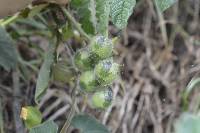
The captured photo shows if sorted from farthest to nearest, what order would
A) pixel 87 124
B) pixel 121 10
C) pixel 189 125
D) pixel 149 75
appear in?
1. pixel 149 75
2. pixel 87 124
3. pixel 121 10
4. pixel 189 125

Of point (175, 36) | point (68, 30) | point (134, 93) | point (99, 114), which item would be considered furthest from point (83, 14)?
point (175, 36)

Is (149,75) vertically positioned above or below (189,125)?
below

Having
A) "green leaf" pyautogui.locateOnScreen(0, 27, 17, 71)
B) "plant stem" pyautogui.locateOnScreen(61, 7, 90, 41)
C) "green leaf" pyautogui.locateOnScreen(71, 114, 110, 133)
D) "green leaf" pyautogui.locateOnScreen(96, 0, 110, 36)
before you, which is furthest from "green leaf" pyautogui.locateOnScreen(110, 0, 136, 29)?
"green leaf" pyautogui.locateOnScreen(0, 27, 17, 71)

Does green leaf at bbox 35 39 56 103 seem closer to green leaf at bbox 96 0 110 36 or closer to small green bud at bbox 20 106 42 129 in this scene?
small green bud at bbox 20 106 42 129

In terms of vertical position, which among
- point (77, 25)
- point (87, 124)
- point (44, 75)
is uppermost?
point (77, 25)

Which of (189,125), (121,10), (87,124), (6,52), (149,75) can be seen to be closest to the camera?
(189,125)

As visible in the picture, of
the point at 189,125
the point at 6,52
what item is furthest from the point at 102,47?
the point at 189,125

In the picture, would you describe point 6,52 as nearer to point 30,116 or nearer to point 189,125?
point 30,116

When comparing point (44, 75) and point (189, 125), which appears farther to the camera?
point (44, 75)
